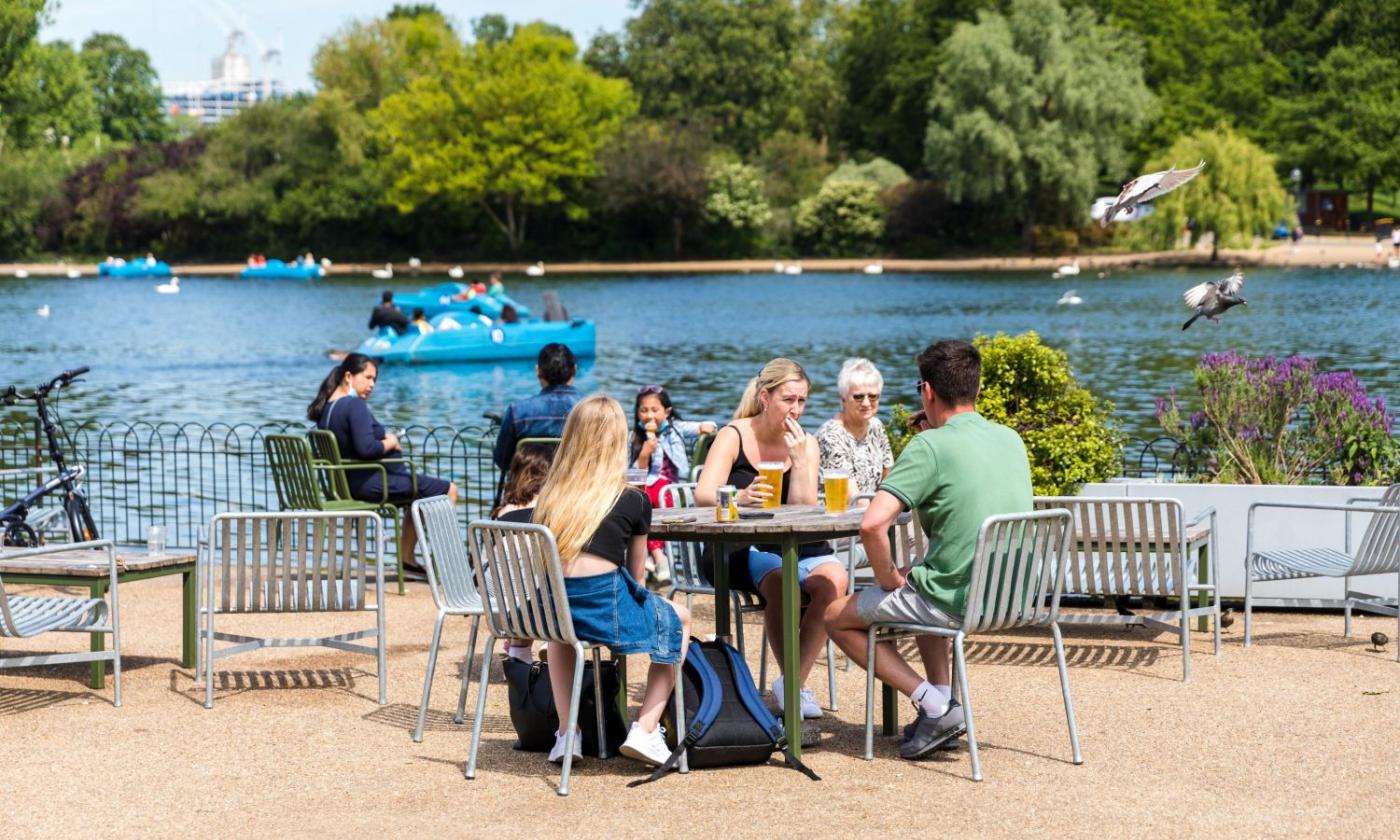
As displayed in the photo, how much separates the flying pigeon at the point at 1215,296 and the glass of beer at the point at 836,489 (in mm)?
3442

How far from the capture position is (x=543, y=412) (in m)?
10.8

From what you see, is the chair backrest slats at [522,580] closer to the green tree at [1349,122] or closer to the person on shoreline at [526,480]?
the person on shoreline at [526,480]

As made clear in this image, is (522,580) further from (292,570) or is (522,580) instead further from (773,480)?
(292,570)

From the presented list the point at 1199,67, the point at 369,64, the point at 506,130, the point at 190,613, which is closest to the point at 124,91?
the point at 369,64

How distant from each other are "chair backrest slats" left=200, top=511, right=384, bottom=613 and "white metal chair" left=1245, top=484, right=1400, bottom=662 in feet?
13.3

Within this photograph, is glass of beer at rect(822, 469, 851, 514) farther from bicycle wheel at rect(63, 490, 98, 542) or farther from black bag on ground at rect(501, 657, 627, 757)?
bicycle wheel at rect(63, 490, 98, 542)

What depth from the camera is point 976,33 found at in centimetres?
7188

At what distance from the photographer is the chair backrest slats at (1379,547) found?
796cm

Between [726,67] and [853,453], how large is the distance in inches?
3441

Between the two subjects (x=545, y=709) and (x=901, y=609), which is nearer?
(x=901, y=609)

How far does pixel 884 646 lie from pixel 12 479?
13432mm

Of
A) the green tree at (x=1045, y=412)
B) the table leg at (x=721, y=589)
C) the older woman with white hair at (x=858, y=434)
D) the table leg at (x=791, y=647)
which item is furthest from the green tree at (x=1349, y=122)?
the table leg at (x=791, y=647)

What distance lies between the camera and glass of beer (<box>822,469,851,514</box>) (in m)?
6.50

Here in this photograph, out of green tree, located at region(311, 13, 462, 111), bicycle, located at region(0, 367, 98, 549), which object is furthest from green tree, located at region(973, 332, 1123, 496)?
green tree, located at region(311, 13, 462, 111)
